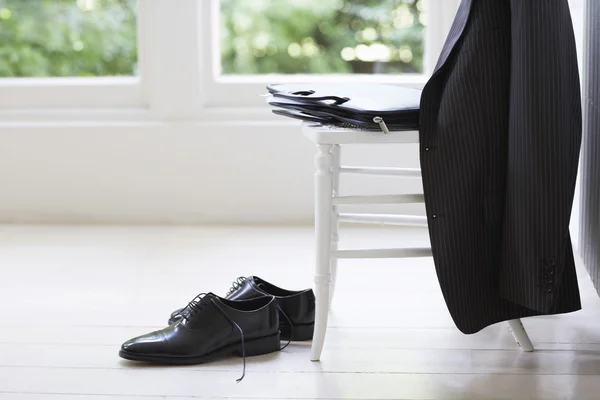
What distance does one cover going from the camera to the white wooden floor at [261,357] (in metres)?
1.60

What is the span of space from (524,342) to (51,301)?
1.12 meters

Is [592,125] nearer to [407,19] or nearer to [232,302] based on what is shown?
[232,302]

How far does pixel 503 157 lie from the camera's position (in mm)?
1619

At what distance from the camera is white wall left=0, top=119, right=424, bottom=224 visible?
3047 millimetres

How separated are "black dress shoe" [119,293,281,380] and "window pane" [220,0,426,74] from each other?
5.28 feet

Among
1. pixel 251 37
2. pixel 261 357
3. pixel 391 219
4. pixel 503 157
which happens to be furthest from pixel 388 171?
pixel 251 37

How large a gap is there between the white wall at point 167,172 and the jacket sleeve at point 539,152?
1426mm

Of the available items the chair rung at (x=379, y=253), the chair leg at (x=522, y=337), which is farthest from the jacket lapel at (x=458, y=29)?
the chair leg at (x=522, y=337)

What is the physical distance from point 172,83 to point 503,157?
1.70 meters

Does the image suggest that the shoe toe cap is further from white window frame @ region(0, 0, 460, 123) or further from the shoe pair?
white window frame @ region(0, 0, 460, 123)


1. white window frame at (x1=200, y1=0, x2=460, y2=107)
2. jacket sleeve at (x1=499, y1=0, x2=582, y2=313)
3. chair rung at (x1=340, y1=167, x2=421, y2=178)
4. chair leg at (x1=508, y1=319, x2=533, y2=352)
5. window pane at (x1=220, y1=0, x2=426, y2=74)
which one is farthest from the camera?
window pane at (x1=220, y1=0, x2=426, y2=74)

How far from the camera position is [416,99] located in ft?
5.82

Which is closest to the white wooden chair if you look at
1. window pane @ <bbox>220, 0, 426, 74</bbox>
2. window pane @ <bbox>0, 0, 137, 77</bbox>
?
window pane @ <bbox>220, 0, 426, 74</bbox>

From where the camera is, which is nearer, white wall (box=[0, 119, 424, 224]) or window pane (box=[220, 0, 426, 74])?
white wall (box=[0, 119, 424, 224])
